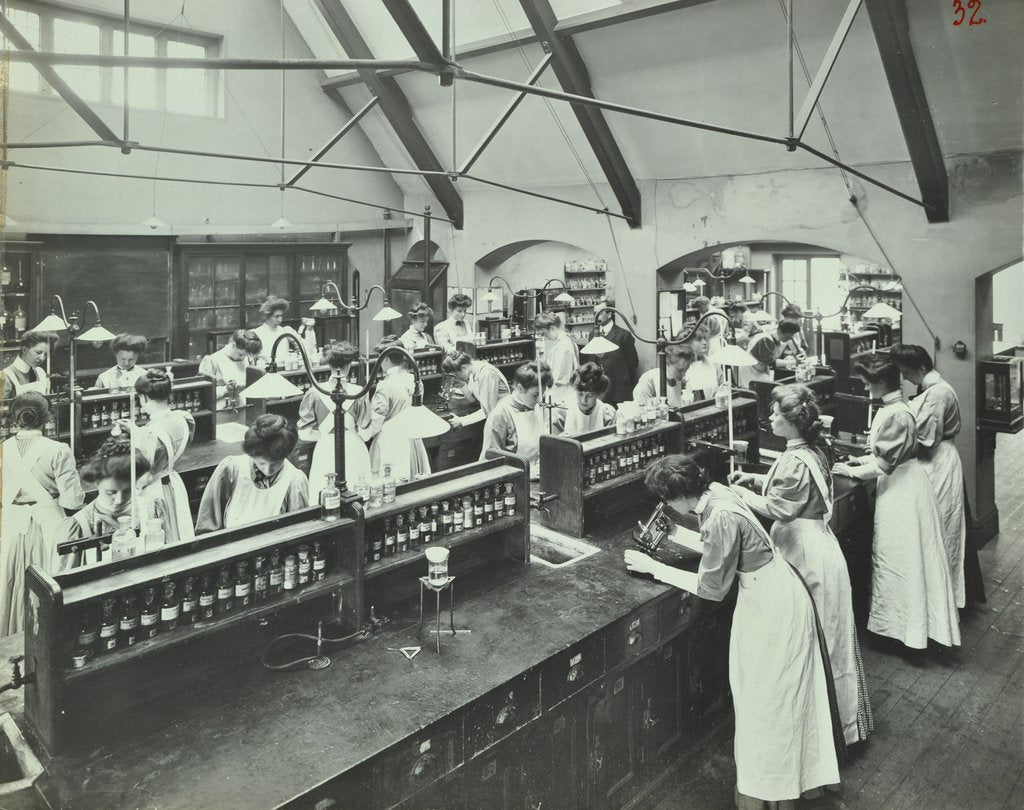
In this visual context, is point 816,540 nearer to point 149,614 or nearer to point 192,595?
point 192,595

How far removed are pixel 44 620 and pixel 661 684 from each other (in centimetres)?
256

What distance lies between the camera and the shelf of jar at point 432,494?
3.28 metres

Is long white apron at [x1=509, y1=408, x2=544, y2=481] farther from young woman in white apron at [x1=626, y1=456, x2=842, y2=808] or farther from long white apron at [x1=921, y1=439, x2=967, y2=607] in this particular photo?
long white apron at [x1=921, y1=439, x2=967, y2=607]

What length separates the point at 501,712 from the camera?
281 centimetres

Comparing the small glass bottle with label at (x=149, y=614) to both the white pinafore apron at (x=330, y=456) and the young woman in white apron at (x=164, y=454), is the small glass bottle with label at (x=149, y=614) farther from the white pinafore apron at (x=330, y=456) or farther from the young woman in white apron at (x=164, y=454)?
the white pinafore apron at (x=330, y=456)

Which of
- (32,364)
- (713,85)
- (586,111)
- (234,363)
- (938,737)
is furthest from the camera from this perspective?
(586,111)

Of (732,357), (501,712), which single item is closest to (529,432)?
(732,357)

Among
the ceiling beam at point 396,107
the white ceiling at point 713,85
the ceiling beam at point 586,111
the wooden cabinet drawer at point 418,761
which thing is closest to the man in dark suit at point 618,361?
the ceiling beam at point 586,111

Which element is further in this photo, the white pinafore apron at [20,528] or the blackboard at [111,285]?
the blackboard at [111,285]

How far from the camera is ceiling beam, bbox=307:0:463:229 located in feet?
31.0

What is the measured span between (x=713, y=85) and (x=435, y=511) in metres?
5.99

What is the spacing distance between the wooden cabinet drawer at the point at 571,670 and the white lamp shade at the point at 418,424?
99cm

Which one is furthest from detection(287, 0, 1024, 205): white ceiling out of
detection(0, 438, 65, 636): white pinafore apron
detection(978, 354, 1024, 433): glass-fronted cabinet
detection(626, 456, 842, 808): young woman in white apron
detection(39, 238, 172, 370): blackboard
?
detection(0, 438, 65, 636): white pinafore apron

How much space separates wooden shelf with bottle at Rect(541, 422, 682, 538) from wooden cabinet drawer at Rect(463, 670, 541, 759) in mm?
1506
